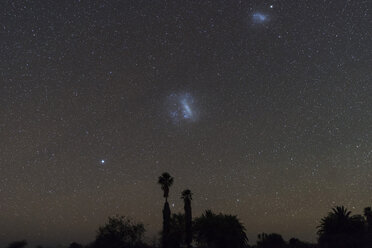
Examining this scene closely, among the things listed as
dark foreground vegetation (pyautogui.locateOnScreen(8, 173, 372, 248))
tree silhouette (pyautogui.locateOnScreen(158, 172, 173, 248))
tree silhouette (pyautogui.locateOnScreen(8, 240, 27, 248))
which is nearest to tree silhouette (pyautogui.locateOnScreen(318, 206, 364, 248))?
dark foreground vegetation (pyautogui.locateOnScreen(8, 173, 372, 248))

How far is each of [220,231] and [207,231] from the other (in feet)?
8.38

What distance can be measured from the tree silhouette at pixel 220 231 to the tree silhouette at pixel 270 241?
25.6 meters

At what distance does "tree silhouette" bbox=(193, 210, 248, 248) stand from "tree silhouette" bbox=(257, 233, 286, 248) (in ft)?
84.0

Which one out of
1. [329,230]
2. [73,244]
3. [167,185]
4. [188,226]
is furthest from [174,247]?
[73,244]

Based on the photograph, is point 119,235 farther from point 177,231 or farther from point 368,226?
point 368,226

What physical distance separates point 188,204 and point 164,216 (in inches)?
203

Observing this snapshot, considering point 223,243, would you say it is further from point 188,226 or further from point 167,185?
point 167,185

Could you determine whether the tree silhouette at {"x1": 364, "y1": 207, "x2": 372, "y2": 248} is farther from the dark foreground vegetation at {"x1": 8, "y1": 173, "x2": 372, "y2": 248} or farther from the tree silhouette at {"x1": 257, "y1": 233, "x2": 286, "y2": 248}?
the tree silhouette at {"x1": 257, "y1": 233, "x2": 286, "y2": 248}

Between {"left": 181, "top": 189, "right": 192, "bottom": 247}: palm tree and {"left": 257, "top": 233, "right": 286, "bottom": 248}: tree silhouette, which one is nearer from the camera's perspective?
{"left": 181, "top": 189, "right": 192, "bottom": 247}: palm tree

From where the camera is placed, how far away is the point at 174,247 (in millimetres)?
70188

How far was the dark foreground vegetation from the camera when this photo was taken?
67188 millimetres

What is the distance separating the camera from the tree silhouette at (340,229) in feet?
220

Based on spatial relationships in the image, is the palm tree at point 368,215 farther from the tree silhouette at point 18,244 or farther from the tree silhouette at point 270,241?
the tree silhouette at point 18,244

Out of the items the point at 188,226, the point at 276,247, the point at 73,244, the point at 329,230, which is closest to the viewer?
the point at 188,226
